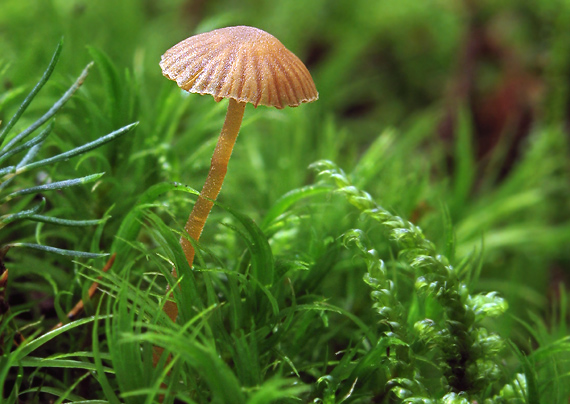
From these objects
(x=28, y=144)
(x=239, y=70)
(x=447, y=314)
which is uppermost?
(x=239, y=70)

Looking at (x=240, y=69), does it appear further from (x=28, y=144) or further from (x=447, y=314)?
(x=447, y=314)

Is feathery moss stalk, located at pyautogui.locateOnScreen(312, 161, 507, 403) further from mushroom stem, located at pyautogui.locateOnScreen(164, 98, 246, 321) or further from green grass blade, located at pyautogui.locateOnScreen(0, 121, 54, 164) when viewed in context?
green grass blade, located at pyautogui.locateOnScreen(0, 121, 54, 164)

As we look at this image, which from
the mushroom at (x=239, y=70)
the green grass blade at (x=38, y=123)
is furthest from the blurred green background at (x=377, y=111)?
the mushroom at (x=239, y=70)

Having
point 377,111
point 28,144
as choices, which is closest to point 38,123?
point 28,144

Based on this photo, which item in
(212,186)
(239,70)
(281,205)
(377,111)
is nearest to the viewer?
(239,70)

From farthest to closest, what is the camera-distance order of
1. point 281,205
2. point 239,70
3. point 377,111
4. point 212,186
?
1. point 377,111
2. point 281,205
3. point 212,186
4. point 239,70

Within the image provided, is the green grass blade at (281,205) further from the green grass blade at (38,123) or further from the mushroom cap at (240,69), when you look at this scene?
the green grass blade at (38,123)

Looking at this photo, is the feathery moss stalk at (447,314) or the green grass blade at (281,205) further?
the green grass blade at (281,205)
